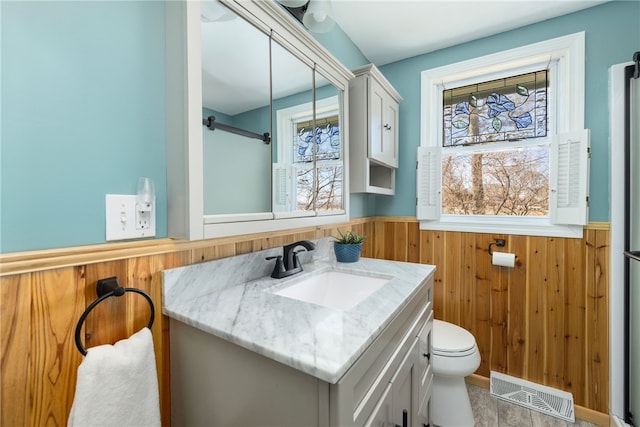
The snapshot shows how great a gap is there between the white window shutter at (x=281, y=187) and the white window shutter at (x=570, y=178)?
5.57 feet

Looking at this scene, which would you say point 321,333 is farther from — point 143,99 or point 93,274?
point 143,99

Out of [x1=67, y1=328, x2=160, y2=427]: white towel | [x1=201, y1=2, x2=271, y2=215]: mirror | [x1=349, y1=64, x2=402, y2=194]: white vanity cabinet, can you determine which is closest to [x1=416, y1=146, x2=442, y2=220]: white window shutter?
[x1=349, y1=64, x2=402, y2=194]: white vanity cabinet

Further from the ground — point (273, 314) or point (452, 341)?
point (273, 314)

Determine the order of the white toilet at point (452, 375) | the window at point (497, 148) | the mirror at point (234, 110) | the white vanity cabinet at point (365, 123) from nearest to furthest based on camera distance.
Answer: the mirror at point (234, 110), the white toilet at point (452, 375), the white vanity cabinet at point (365, 123), the window at point (497, 148)

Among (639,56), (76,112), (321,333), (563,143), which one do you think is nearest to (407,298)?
(321,333)

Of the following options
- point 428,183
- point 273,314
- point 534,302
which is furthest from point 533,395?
point 273,314

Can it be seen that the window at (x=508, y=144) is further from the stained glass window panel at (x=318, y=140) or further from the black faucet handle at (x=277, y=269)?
the black faucet handle at (x=277, y=269)

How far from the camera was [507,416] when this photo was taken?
160 centimetres

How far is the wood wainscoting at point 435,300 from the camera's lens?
59 cm

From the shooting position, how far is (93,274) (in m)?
0.68

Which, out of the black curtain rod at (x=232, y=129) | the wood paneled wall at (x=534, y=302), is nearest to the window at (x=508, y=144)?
the wood paneled wall at (x=534, y=302)

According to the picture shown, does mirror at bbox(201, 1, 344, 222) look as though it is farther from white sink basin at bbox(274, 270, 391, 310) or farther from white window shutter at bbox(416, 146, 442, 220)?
white window shutter at bbox(416, 146, 442, 220)

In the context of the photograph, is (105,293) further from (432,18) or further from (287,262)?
(432,18)

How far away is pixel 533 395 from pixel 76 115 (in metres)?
2.64
